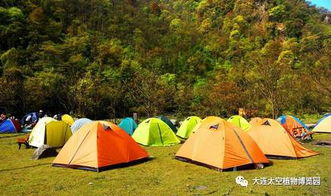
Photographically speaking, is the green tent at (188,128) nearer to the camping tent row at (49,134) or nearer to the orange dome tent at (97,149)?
the camping tent row at (49,134)

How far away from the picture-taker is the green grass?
7.44 meters

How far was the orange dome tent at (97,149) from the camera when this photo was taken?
952cm

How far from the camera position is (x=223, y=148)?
948 centimetres

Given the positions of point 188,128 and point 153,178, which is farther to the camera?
point 188,128

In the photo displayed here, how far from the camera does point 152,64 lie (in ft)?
151

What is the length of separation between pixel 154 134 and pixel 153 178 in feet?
18.3

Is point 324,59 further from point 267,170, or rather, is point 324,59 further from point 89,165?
point 89,165

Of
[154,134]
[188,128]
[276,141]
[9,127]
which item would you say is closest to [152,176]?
[276,141]

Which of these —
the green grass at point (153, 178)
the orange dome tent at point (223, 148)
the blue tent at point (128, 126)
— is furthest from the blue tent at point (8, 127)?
the orange dome tent at point (223, 148)

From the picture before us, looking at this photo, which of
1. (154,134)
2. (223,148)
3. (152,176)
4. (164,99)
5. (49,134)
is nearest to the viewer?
(152,176)

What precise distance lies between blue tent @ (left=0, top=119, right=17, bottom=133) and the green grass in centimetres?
906

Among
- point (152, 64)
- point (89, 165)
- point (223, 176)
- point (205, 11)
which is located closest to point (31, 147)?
point (89, 165)

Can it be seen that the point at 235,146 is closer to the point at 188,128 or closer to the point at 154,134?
the point at 154,134

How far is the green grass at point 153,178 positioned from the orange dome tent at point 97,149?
275 mm
